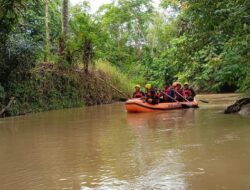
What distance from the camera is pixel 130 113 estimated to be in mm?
16969

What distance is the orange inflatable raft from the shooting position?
55.6ft

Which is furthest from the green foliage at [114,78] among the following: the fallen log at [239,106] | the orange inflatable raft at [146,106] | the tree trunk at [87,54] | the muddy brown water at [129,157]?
the muddy brown water at [129,157]

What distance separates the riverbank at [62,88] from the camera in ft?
59.2

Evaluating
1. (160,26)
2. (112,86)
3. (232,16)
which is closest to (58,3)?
(112,86)

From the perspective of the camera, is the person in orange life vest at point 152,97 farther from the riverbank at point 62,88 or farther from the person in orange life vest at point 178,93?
the riverbank at point 62,88

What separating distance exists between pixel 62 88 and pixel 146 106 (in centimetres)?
527

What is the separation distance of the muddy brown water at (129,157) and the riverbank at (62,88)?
19.8 ft

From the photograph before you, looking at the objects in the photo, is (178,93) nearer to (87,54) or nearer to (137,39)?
(87,54)

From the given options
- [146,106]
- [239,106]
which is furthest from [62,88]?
[239,106]

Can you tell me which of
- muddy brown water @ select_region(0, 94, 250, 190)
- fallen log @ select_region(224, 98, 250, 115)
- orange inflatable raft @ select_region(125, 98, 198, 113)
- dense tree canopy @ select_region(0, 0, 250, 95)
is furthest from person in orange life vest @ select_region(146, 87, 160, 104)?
muddy brown water @ select_region(0, 94, 250, 190)

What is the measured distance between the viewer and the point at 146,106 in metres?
17.2

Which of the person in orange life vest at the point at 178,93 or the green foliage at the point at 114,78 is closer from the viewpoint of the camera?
the person in orange life vest at the point at 178,93

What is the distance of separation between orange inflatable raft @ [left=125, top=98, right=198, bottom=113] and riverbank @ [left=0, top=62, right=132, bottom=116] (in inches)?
167

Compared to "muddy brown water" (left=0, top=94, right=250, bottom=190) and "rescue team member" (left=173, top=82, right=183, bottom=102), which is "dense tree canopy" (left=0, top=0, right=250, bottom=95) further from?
"muddy brown water" (left=0, top=94, right=250, bottom=190)
